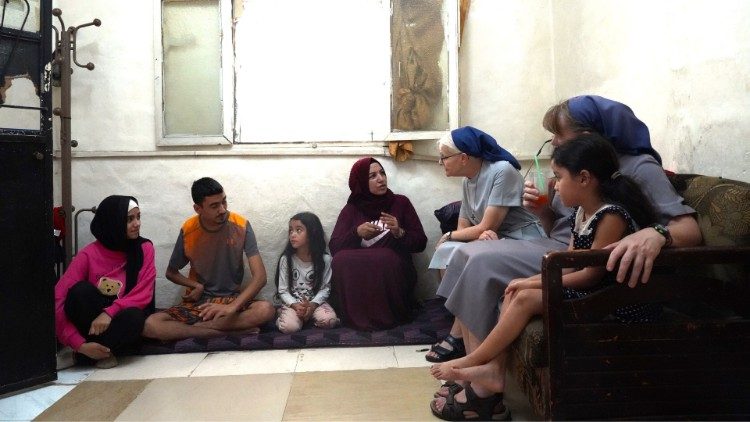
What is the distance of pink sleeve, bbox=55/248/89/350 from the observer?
3.22 metres

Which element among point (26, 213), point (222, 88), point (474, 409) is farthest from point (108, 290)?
point (474, 409)

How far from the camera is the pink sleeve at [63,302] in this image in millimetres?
3217

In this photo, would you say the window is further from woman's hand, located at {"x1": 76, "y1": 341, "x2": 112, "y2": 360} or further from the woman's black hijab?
woman's hand, located at {"x1": 76, "y1": 341, "x2": 112, "y2": 360}

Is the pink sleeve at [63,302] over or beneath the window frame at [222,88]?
beneath

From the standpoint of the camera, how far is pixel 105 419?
2.44 meters

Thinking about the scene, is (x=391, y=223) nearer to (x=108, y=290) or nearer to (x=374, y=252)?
(x=374, y=252)

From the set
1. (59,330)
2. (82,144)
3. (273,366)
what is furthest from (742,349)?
(82,144)

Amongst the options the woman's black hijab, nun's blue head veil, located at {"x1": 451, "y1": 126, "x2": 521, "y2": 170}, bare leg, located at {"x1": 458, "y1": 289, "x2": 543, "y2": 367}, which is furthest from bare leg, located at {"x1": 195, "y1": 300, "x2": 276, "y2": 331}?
bare leg, located at {"x1": 458, "y1": 289, "x2": 543, "y2": 367}

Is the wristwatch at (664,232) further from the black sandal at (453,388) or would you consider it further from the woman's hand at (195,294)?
the woman's hand at (195,294)

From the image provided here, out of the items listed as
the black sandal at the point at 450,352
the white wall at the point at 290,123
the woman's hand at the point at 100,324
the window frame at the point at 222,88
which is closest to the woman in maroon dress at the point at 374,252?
the white wall at the point at 290,123

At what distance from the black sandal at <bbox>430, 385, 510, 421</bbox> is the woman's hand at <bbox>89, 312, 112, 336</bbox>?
1.97 metres

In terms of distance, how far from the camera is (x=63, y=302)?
129 inches

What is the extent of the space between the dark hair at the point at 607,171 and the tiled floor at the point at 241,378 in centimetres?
93

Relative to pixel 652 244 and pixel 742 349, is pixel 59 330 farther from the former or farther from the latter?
pixel 742 349
